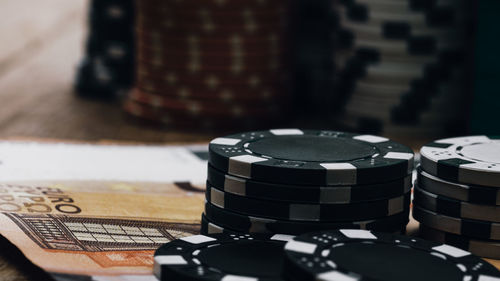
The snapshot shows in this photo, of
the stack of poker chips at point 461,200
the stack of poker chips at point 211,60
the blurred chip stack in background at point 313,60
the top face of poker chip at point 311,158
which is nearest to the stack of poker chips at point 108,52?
the stack of poker chips at point 211,60

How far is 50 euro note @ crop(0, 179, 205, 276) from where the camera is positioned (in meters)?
1.40

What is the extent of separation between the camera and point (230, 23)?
102 inches

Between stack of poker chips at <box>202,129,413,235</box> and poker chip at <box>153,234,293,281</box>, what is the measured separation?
0.05m

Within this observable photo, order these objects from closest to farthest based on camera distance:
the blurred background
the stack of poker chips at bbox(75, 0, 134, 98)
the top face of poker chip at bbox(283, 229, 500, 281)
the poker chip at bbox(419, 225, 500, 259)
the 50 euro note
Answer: the top face of poker chip at bbox(283, 229, 500, 281)
the 50 euro note
the poker chip at bbox(419, 225, 500, 259)
the blurred background
the stack of poker chips at bbox(75, 0, 134, 98)

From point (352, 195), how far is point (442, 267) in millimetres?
224

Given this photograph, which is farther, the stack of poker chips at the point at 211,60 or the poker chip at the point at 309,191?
the stack of poker chips at the point at 211,60

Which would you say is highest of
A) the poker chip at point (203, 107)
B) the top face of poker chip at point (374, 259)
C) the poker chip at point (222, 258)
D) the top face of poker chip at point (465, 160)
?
the top face of poker chip at point (465, 160)

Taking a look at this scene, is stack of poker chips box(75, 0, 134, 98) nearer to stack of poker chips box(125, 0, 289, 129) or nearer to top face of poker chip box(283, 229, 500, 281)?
stack of poker chips box(125, 0, 289, 129)

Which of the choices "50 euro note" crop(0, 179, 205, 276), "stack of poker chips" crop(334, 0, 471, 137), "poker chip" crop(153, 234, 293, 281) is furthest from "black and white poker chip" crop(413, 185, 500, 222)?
"stack of poker chips" crop(334, 0, 471, 137)

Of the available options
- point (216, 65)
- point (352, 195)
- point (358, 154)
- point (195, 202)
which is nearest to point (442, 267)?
point (352, 195)

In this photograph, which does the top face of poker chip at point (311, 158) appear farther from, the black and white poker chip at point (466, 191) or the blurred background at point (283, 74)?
the blurred background at point (283, 74)

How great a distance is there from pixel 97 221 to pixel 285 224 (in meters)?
0.40

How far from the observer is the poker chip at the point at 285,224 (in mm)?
1440

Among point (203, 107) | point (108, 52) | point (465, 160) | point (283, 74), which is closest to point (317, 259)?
point (465, 160)
